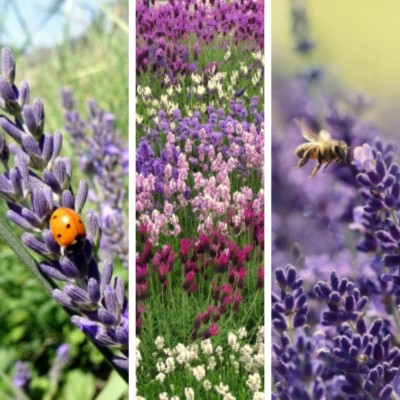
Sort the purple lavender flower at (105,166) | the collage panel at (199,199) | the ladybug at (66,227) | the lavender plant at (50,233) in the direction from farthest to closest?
the collage panel at (199,199)
the purple lavender flower at (105,166)
the ladybug at (66,227)
the lavender plant at (50,233)

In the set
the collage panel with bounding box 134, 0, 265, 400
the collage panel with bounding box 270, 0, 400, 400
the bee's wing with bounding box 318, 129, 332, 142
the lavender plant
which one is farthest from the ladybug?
the bee's wing with bounding box 318, 129, 332, 142

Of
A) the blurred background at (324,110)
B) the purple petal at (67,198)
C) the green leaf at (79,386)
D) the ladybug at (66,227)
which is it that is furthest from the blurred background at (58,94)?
the purple petal at (67,198)

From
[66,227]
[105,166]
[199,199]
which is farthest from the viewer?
[199,199]

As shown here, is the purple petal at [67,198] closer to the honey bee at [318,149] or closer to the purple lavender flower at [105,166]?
the purple lavender flower at [105,166]

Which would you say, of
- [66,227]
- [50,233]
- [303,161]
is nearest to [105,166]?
[303,161]

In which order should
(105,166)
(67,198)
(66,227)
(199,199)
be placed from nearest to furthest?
(67,198) < (66,227) < (105,166) < (199,199)

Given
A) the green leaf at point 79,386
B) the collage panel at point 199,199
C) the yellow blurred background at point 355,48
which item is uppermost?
the yellow blurred background at point 355,48

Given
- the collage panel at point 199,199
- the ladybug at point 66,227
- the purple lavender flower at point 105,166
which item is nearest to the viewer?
the ladybug at point 66,227

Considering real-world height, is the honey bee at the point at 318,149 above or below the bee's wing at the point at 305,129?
below

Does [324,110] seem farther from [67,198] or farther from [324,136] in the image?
[67,198]
